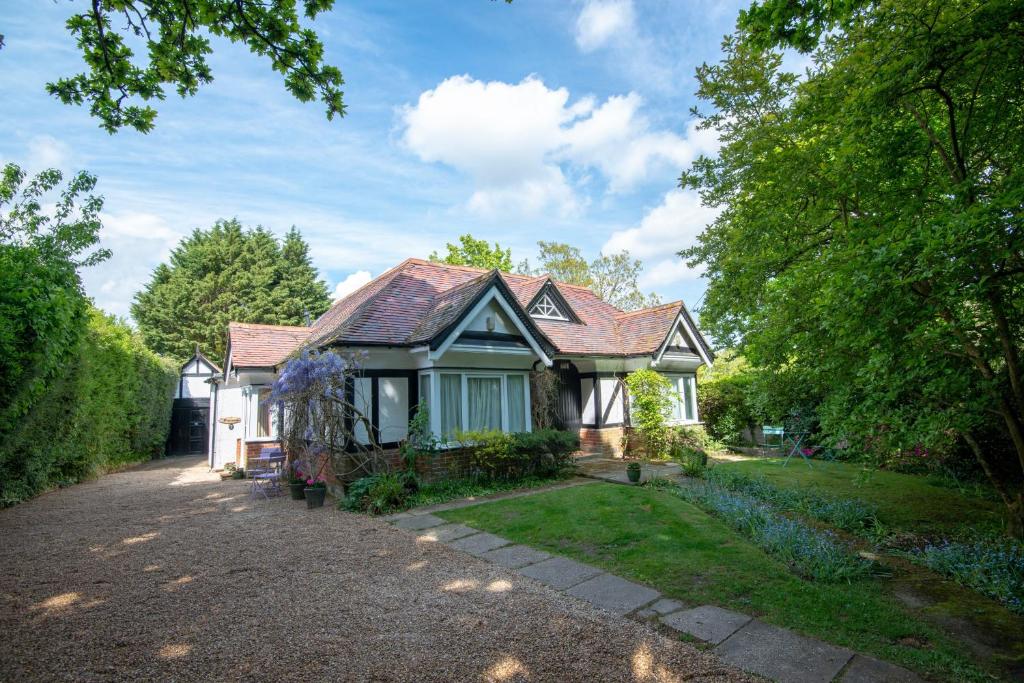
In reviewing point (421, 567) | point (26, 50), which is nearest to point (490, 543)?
point (421, 567)

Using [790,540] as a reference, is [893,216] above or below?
above

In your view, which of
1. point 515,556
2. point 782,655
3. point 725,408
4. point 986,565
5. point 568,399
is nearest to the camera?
point 782,655

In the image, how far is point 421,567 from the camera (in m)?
6.38

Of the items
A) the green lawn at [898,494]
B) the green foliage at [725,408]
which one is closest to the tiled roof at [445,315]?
the green foliage at [725,408]

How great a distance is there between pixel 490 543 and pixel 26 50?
8.31m

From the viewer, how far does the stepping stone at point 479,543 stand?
703 centimetres

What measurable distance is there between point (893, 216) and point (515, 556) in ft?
21.3

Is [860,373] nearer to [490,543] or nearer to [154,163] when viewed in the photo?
[490,543]

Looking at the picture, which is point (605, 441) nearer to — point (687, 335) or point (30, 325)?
point (687, 335)

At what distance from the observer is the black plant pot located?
33.6 ft

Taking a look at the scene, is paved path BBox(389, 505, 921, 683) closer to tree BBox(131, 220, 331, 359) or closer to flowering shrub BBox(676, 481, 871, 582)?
flowering shrub BBox(676, 481, 871, 582)

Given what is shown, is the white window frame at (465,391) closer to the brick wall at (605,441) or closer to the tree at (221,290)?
the brick wall at (605,441)

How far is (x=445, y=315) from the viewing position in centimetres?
1198

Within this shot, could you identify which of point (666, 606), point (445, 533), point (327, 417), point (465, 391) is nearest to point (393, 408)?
point (465, 391)
